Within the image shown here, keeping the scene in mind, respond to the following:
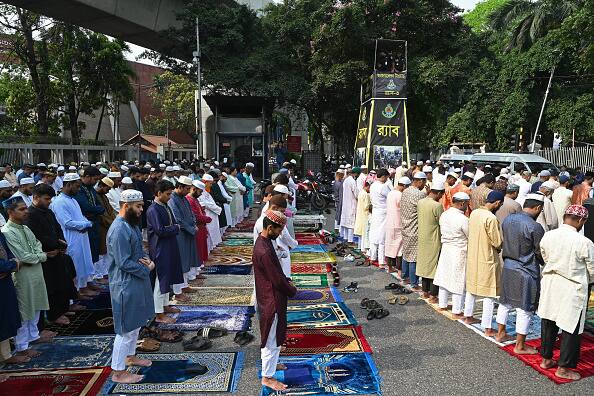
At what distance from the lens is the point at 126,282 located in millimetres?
4227

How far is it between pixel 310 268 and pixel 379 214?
1.51 meters

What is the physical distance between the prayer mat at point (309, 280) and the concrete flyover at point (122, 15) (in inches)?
476

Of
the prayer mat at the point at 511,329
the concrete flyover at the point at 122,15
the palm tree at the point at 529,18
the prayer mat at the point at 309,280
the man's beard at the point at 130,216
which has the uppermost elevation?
the palm tree at the point at 529,18

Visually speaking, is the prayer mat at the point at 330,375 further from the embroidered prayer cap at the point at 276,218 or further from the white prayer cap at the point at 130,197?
the white prayer cap at the point at 130,197

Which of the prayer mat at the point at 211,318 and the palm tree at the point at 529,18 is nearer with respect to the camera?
the prayer mat at the point at 211,318

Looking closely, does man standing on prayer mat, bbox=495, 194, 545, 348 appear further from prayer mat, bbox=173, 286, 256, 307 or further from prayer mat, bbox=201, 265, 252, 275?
prayer mat, bbox=201, 265, 252, 275

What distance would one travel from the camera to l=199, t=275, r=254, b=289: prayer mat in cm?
748

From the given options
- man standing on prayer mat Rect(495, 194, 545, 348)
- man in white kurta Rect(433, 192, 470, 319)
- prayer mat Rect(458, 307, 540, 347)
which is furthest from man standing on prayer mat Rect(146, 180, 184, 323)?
man standing on prayer mat Rect(495, 194, 545, 348)

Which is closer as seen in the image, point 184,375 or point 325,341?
point 184,375

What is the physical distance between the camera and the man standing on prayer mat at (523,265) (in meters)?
4.70

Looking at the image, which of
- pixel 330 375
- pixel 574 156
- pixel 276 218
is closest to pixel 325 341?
pixel 330 375

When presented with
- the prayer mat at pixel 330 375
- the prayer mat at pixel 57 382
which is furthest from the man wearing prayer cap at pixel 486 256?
the prayer mat at pixel 57 382

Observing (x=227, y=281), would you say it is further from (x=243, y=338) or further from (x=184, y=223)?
(x=243, y=338)

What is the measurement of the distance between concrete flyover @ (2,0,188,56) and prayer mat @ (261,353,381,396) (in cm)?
1432
